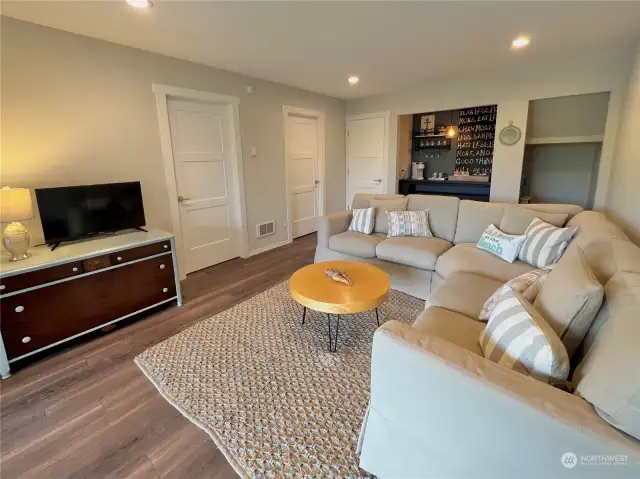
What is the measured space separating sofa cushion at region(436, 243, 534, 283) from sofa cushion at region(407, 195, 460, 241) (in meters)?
0.42

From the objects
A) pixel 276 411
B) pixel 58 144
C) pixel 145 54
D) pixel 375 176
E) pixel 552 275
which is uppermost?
pixel 145 54

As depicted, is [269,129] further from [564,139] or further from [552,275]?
[564,139]

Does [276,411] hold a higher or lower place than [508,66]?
lower

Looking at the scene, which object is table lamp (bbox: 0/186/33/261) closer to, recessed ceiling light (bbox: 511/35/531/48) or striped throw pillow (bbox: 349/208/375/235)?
striped throw pillow (bbox: 349/208/375/235)

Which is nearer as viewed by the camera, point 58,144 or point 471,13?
point 471,13

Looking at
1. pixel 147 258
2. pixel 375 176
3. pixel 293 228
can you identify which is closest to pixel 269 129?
pixel 293 228

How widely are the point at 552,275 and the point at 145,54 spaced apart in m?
3.73

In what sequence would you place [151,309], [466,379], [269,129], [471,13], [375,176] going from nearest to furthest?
[466,379] → [471,13] → [151,309] → [269,129] → [375,176]

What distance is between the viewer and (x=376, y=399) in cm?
124

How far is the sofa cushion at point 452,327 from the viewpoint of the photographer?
1.51m

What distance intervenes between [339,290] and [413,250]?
111 cm

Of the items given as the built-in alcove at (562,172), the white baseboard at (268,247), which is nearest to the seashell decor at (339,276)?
the white baseboard at (268,247)

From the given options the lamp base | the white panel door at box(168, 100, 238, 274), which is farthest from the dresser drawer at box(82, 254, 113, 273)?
the white panel door at box(168, 100, 238, 274)

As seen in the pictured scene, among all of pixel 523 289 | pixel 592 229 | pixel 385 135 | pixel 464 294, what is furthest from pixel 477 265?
pixel 385 135
